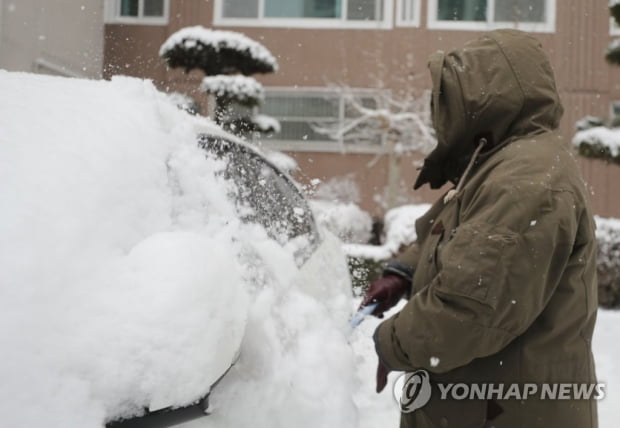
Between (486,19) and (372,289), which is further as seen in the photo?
(486,19)

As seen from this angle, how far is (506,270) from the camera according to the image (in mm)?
1529

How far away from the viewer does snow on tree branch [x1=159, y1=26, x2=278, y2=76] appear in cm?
866

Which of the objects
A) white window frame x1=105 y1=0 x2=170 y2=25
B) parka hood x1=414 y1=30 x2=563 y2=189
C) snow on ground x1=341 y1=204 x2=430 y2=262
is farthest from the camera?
white window frame x1=105 y1=0 x2=170 y2=25

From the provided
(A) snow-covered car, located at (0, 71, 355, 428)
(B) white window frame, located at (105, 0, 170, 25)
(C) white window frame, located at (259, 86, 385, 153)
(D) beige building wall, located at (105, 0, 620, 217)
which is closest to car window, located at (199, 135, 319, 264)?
(A) snow-covered car, located at (0, 71, 355, 428)

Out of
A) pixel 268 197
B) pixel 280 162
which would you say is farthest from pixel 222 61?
pixel 268 197

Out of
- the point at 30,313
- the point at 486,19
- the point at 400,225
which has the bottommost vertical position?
the point at 400,225

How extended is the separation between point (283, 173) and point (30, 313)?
1759 mm

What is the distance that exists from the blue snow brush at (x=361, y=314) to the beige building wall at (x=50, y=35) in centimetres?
757

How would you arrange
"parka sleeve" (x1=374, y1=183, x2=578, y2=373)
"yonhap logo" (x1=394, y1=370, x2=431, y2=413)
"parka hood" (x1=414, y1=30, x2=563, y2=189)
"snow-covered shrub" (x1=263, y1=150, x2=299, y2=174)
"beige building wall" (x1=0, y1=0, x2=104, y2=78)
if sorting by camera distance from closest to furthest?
"parka sleeve" (x1=374, y1=183, x2=578, y2=373), "parka hood" (x1=414, y1=30, x2=563, y2=189), "yonhap logo" (x1=394, y1=370, x2=431, y2=413), "snow-covered shrub" (x1=263, y1=150, x2=299, y2=174), "beige building wall" (x1=0, y1=0, x2=104, y2=78)

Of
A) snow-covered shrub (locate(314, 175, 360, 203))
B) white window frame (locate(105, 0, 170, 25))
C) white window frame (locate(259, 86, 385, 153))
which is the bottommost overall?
snow-covered shrub (locate(314, 175, 360, 203))

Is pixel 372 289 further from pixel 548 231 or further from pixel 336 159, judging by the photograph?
pixel 336 159

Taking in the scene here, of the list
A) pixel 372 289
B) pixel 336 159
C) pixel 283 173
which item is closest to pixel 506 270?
pixel 372 289

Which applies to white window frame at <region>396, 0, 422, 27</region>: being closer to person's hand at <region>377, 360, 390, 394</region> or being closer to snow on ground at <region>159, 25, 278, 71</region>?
snow on ground at <region>159, 25, 278, 71</region>

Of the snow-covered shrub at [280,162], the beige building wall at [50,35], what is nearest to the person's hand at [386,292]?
the snow-covered shrub at [280,162]
